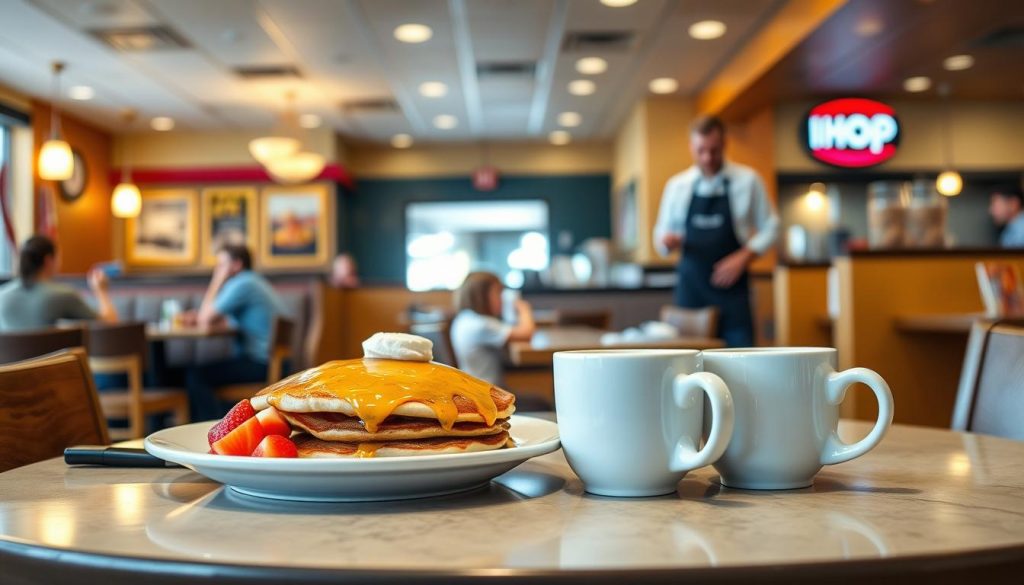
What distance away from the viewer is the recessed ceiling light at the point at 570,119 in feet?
31.9

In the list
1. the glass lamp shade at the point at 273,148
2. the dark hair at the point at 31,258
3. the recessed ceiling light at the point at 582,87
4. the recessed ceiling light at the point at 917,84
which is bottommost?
the dark hair at the point at 31,258

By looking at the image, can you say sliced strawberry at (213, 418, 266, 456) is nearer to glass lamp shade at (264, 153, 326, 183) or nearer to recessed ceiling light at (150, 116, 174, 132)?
glass lamp shade at (264, 153, 326, 183)

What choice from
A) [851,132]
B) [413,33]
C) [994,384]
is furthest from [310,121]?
[994,384]

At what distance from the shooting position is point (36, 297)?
13.8ft

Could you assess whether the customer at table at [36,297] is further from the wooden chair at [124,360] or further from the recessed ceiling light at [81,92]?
the recessed ceiling light at [81,92]

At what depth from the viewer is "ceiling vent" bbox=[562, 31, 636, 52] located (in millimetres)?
6824

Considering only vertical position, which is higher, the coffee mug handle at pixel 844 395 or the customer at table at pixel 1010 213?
the customer at table at pixel 1010 213

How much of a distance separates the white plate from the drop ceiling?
5.76 meters

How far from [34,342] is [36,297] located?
5.26 ft

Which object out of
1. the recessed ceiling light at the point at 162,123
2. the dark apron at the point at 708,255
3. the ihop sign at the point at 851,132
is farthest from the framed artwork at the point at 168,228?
the dark apron at the point at 708,255

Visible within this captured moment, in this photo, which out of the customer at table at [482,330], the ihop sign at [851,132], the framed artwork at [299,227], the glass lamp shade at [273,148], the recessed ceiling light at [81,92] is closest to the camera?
the customer at table at [482,330]

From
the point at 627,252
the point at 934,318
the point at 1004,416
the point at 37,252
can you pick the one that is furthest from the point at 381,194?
the point at 1004,416

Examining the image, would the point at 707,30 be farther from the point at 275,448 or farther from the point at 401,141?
the point at 275,448

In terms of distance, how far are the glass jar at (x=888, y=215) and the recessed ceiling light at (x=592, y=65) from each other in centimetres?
382
